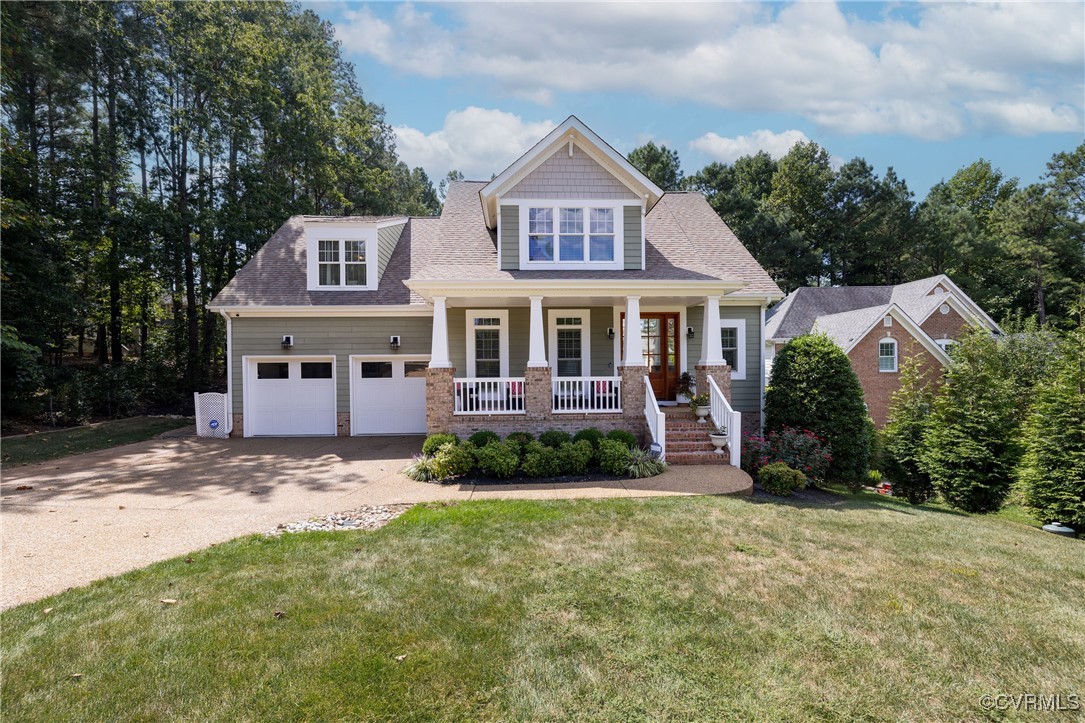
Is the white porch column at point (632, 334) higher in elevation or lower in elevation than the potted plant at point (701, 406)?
higher

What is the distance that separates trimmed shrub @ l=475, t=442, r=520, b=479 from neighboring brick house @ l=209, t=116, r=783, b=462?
1.26m

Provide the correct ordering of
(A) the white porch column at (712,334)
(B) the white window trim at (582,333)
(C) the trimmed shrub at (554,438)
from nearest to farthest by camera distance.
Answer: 1. (C) the trimmed shrub at (554,438)
2. (A) the white porch column at (712,334)
3. (B) the white window trim at (582,333)

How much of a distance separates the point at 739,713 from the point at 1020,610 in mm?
3164

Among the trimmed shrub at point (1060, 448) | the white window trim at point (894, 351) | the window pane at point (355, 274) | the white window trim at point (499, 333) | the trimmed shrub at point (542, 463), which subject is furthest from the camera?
the white window trim at point (894, 351)

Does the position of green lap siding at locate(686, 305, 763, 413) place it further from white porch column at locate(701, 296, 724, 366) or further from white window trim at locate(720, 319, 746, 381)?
white porch column at locate(701, 296, 724, 366)

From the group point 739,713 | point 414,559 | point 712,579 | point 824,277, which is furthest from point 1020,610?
point 824,277

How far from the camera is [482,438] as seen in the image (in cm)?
936

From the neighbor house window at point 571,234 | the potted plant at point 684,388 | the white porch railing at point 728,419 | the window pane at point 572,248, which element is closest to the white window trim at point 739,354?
the potted plant at point 684,388

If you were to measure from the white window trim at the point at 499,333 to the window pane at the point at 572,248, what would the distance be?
2362 millimetres

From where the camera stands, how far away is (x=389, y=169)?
32656 millimetres

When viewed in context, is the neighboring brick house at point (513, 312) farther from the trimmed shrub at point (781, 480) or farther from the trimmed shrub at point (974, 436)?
the trimmed shrub at point (974, 436)

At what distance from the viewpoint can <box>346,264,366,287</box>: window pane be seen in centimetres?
1386

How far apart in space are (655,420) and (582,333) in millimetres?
3791

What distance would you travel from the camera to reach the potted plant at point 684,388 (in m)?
12.0
